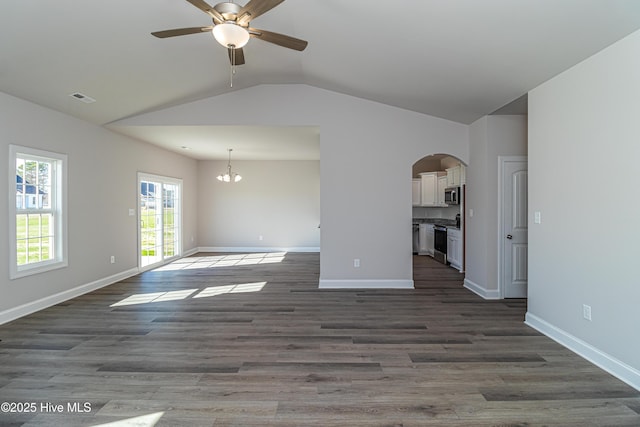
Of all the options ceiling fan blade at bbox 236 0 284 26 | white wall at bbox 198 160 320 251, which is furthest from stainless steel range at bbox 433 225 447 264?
ceiling fan blade at bbox 236 0 284 26

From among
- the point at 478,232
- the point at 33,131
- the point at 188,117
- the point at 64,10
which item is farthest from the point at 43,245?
the point at 478,232

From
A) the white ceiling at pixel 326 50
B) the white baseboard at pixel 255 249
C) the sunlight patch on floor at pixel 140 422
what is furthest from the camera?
the white baseboard at pixel 255 249

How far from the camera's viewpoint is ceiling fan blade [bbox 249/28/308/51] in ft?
8.24

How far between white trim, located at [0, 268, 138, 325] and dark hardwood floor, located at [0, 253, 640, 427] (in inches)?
6.1

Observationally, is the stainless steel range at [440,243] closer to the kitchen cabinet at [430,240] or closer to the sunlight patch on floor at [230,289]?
the kitchen cabinet at [430,240]

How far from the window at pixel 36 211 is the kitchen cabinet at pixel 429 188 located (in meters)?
7.80

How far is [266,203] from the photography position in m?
9.23

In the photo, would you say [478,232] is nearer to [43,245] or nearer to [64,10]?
[64,10]

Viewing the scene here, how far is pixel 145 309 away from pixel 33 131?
2.65 meters

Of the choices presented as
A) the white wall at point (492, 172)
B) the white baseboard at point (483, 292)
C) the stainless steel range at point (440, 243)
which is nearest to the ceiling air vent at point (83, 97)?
the white wall at point (492, 172)

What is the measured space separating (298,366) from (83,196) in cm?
434

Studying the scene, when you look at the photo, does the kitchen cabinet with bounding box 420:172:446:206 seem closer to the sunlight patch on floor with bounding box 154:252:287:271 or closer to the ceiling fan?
the sunlight patch on floor with bounding box 154:252:287:271

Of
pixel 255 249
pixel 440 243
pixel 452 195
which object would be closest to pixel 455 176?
pixel 452 195

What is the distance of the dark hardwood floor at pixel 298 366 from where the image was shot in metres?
2.10
